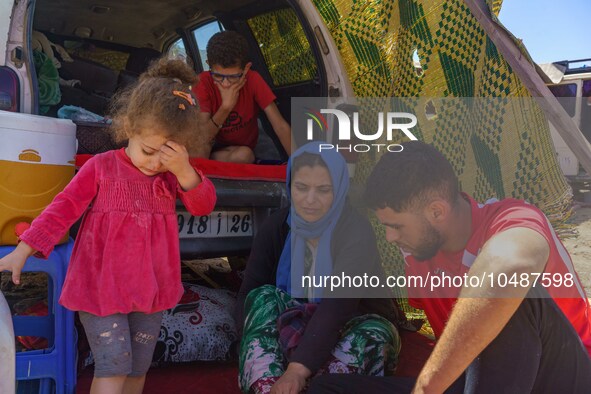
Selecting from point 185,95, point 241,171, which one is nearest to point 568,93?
point 241,171

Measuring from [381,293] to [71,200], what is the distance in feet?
4.65

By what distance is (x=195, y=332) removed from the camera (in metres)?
3.04

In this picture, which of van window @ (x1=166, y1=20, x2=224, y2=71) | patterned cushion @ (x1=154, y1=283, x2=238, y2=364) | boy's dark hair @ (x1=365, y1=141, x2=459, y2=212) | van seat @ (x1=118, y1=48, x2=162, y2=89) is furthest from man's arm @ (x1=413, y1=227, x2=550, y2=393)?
van seat @ (x1=118, y1=48, x2=162, y2=89)

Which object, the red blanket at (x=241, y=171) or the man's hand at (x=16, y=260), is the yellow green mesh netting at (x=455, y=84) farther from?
the man's hand at (x=16, y=260)

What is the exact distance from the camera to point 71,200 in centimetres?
202

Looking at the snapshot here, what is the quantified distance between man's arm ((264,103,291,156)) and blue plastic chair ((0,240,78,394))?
1704mm

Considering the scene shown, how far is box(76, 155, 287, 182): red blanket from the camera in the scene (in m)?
3.14

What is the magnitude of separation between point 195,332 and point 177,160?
1315mm

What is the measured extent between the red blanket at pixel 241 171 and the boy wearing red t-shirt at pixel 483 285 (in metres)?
1.30

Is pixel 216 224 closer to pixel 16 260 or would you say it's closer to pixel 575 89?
pixel 16 260

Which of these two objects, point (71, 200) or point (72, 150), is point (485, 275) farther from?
point (72, 150)

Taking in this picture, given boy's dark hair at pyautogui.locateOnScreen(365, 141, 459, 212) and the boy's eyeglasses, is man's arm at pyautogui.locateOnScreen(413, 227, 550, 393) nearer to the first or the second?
boy's dark hair at pyautogui.locateOnScreen(365, 141, 459, 212)

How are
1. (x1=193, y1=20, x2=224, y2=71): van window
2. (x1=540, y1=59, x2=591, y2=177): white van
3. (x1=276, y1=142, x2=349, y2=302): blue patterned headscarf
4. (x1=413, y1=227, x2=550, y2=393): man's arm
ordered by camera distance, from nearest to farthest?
(x1=413, y1=227, x2=550, y2=393): man's arm, (x1=276, y1=142, x2=349, y2=302): blue patterned headscarf, (x1=193, y1=20, x2=224, y2=71): van window, (x1=540, y1=59, x2=591, y2=177): white van

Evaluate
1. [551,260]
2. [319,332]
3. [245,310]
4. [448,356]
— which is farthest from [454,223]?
[245,310]
